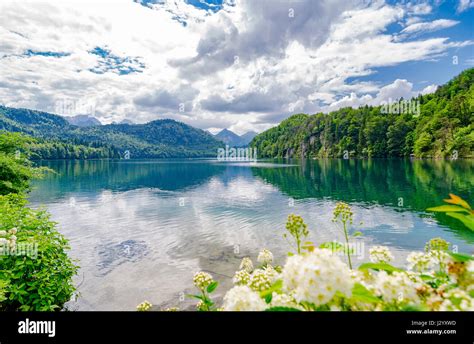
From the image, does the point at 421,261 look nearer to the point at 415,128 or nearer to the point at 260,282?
the point at 260,282

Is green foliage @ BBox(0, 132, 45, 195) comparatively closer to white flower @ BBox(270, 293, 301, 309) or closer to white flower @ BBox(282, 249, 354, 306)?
white flower @ BBox(270, 293, 301, 309)

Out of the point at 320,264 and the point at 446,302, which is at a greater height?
the point at 320,264

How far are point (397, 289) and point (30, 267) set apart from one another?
10169 millimetres

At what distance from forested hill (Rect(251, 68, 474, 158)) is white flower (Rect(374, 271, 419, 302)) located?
420 ft

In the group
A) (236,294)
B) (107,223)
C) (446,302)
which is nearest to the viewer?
(446,302)

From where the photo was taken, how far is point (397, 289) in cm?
166

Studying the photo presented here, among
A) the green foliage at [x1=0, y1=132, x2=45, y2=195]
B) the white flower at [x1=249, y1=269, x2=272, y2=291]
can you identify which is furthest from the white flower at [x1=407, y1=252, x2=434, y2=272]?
the green foliage at [x1=0, y1=132, x2=45, y2=195]

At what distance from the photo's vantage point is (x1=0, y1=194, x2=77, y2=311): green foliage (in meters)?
8.16
